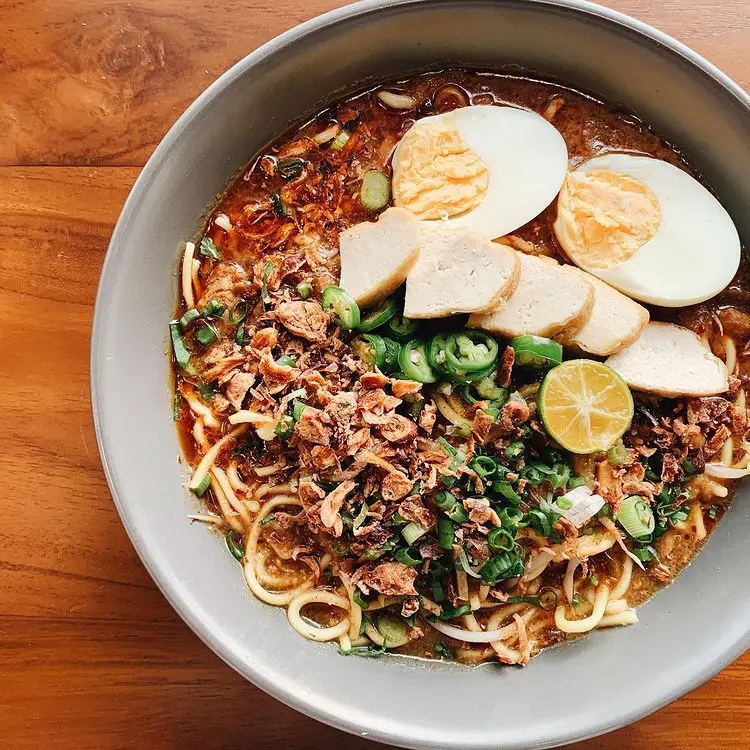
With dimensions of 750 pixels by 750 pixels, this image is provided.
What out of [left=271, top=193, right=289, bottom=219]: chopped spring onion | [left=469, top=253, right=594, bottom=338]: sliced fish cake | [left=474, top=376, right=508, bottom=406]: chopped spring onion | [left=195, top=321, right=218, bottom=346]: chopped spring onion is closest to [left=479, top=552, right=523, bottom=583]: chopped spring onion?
[left=474, top=376, right=508, bottom=406]: chopped spring onion

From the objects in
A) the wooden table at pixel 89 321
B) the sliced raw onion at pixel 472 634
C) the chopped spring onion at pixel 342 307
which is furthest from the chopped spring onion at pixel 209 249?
the sliced raw onion at pixel 472 634

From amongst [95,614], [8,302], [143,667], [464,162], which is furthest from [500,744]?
[8,302]

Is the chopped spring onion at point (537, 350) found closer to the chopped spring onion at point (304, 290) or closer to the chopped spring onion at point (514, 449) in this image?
the chopped spring onion at point (514, 449)

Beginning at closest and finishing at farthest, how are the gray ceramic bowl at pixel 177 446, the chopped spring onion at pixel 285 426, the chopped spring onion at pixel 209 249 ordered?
the gray ceramic bowl at pixel 177 446
the chopped spring onion at pixel 285 426
the chopped spring onion at pixel 209 249

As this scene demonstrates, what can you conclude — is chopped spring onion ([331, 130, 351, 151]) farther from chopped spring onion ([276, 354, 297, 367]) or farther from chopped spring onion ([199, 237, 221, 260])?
chopped spring onion ([276, 354, 297, 367])

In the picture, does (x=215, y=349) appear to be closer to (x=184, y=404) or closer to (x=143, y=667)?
(x=184, y=404)

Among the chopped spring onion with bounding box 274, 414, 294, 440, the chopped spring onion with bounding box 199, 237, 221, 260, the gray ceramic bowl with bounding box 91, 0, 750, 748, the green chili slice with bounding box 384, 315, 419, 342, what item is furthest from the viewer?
the chopped spring onion with bounding box 199, 237, 221, 260
